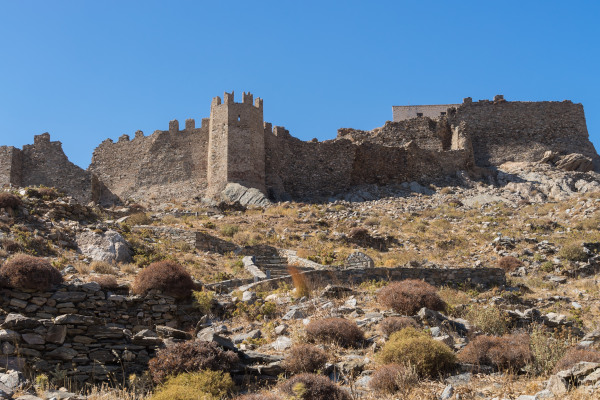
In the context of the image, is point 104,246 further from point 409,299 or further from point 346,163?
point 346,163

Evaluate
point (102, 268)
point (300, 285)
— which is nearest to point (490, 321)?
point (300, 285)

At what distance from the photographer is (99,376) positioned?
37.4 feet

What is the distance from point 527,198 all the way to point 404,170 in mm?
9763

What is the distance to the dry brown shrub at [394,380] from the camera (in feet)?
33.7

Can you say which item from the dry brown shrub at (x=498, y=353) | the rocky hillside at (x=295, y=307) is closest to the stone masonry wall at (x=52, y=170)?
the rocky hillside at (x=295, y=307)

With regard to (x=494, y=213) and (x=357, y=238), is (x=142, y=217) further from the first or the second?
(x=494, y=213)

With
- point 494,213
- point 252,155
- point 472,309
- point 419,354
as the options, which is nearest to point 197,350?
point 419,354

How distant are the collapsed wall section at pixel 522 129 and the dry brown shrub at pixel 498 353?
126 ft

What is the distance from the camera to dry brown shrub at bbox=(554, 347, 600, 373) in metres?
10.4

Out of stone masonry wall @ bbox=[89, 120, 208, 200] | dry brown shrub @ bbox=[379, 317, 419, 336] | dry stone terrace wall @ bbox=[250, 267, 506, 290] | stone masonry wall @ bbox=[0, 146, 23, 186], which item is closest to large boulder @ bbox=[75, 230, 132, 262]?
dry stone terrace wall @ bbox=[250, 267, 506, 290]

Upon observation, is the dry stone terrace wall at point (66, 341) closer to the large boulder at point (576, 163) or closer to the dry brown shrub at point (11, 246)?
the dry brown shrub at point (11, 246)

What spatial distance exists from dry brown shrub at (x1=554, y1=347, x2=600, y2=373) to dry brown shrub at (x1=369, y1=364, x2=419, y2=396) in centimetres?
248

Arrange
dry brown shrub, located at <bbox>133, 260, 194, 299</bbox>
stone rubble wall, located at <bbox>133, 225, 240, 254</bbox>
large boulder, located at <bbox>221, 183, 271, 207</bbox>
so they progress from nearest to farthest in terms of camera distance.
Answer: dry brown shrub, located at <bbox>133, 260, 194, 299</bbox>
stone rubble wall, located at <bbox>133, 225, 240, 254</bbox>
large boulder, located at <bbox>221, 183, 271, 207</bbox>

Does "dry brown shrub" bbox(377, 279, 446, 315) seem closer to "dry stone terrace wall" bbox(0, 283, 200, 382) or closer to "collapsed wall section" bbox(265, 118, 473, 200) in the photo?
"dry stone terrace wall" bbox(0, 283, 200, 382)
